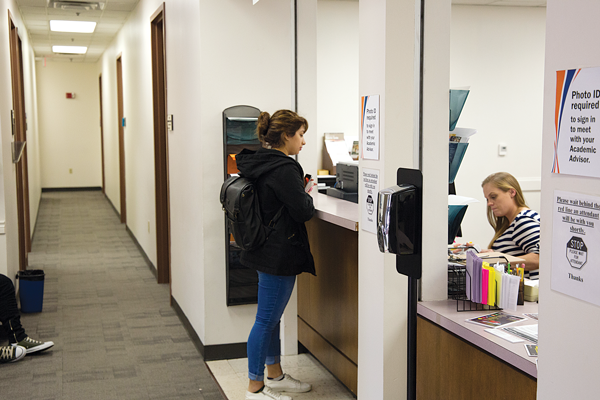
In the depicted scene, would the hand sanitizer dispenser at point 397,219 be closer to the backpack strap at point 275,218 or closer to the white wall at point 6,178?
the backpack strap at point 275,218

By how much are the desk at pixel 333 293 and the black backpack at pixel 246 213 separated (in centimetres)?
40

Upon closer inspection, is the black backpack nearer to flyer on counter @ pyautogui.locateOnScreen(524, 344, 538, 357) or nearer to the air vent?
flyer on counter @ pyautogui.locateOnScreen(524, 344, 538, 357)

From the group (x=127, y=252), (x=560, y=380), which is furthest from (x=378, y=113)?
(x=127, y=252)

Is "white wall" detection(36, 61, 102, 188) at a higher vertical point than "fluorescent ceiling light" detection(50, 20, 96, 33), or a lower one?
lower

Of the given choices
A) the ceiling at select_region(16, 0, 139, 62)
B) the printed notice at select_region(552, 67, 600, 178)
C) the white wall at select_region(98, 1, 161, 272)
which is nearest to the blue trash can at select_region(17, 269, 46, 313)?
the white wall at select_region(98, 1, 161, 272)

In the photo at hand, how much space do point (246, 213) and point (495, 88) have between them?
4.52 metres

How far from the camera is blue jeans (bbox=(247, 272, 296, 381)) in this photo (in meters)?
2.94

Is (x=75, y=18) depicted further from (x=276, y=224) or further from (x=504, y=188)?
(x=504, y=188)

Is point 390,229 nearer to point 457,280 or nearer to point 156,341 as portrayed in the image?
point 457,280

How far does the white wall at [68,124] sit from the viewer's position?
13.3 meters

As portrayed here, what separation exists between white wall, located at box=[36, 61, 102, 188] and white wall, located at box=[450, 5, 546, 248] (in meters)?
9.81

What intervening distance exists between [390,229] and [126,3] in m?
5.87

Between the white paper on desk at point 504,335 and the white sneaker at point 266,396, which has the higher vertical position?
the white paper on desk at point 504,335

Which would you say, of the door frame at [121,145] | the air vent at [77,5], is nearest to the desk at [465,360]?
the air vent at [77,5]
